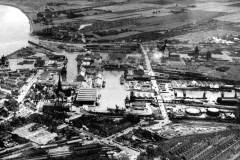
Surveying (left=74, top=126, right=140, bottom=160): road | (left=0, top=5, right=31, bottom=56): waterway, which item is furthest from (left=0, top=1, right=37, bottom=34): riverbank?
(left=74, top=126, right=140, bottom=160): road

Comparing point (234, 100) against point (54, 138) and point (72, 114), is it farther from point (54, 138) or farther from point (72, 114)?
point (54, 138)

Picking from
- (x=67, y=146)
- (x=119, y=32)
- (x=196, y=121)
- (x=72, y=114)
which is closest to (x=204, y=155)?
(x=196, y=121)

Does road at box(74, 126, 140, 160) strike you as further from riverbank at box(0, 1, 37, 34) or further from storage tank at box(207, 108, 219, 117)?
riverbank at box(0, 1, 37, 34)

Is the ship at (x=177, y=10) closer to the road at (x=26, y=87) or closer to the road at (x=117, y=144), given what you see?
the road at (x=26, y=87)

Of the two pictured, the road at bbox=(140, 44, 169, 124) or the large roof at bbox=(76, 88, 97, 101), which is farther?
the large roof at bbox=(76, 88, 97, 101)

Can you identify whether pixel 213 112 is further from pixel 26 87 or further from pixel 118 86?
pixel 26 87

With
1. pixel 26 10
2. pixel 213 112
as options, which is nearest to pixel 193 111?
pixel 213 112
